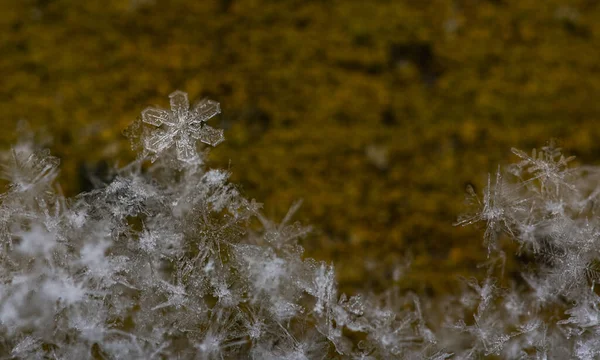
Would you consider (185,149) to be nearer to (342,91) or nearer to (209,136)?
(209,136)

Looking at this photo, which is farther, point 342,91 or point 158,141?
point 342,91

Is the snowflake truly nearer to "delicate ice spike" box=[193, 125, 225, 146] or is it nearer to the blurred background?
"delicate ice spike" box=[193, 125, 225, 146]

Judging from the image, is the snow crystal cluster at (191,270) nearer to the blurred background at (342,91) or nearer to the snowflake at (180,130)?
the snowflake at (180,130)

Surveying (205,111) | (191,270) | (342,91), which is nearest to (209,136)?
(205,111)

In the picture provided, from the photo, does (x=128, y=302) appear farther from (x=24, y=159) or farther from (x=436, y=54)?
(x=436, y=54)

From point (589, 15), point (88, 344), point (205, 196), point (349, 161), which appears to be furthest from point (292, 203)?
point (589, 15)

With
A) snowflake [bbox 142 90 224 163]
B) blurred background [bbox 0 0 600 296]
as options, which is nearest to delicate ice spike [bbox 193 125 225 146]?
snowflake [bbox 142 90 224 163]

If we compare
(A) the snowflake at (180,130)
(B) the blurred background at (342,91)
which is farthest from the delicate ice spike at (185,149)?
(B) the blurred background at (342,91)
